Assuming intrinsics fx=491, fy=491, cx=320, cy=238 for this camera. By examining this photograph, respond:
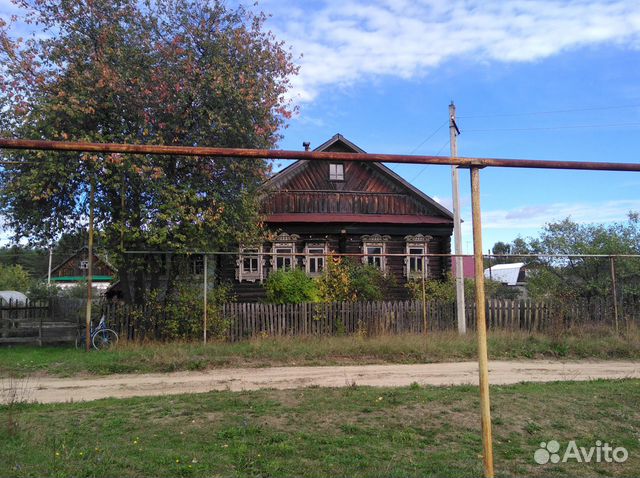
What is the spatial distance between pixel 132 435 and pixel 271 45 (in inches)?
541

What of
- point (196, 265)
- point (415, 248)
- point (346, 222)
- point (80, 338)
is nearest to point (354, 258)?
point (346, 222)

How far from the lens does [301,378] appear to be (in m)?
10.3

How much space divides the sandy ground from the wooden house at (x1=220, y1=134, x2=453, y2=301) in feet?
35.9

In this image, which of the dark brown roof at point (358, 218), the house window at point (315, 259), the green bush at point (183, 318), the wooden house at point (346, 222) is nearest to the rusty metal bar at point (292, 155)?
the green bush at point (183, 318)

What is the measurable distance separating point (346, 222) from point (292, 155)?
62.4ft

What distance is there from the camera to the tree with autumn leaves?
14039 mm

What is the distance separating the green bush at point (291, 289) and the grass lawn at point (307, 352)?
3.60 metres

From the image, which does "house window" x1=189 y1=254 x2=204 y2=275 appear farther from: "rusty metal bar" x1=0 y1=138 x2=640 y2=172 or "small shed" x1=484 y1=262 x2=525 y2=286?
"small shed" x1=484 y1=262 x2=525 y2=286

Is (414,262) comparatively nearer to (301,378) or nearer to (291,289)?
(291,289)

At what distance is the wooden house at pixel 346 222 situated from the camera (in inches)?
908

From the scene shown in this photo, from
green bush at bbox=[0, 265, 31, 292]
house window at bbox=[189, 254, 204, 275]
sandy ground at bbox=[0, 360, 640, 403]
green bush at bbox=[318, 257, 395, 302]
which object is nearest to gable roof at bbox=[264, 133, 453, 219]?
green bush at bbox=[318, 257, 395, 302]

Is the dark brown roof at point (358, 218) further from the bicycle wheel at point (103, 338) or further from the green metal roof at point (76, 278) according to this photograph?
the green metal roof at point (76, 278)

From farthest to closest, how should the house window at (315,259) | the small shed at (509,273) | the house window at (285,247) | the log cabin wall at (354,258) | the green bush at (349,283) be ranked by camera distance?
the small shed at (509,273) → the house window at (315,259) → the house window at (285,247) → the log cabin wall at (354,258) → the green bush at (349,283)

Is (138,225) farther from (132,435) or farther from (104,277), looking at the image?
(104,277)
